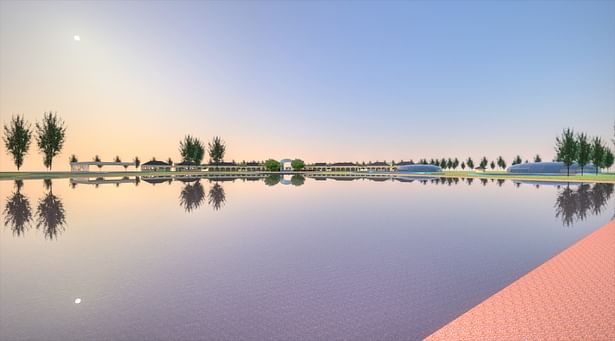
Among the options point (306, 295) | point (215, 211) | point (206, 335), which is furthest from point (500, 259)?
point (215, 211)

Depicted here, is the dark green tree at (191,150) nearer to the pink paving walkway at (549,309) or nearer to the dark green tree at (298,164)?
the dark green tree at (298,164)

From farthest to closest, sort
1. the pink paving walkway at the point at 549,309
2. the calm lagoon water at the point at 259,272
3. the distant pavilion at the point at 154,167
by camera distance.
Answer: the distant pavilion at the point at 154,167 < the calm lagoon water at the point at 259,272 < the pink paving walkway at the point at 549,309

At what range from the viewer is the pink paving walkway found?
431 cm

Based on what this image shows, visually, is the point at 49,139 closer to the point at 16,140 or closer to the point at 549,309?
the point at 16,140

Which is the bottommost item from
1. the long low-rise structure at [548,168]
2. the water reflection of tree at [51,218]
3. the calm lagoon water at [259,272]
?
the calm lagoon water at [259,272]

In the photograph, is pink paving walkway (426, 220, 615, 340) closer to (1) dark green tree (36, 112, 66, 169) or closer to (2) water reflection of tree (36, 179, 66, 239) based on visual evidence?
(2) water reflection of tree (36, 179, 66, 239)

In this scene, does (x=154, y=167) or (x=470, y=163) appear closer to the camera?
(x=154, y=167)

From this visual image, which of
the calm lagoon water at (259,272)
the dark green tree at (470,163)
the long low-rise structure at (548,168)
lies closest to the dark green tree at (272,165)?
the long low-rise structure at (548,168)

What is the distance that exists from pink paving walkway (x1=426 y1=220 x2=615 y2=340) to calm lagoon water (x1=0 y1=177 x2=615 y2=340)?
1.22 feet

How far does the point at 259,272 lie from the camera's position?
710 cm

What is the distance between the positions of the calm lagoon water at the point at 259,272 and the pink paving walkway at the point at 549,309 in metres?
0.37

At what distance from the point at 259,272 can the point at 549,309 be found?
5.29 meters

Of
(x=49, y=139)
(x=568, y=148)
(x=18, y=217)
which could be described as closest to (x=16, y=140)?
(x=49, y=139)

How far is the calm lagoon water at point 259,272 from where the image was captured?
4781 millimetres
